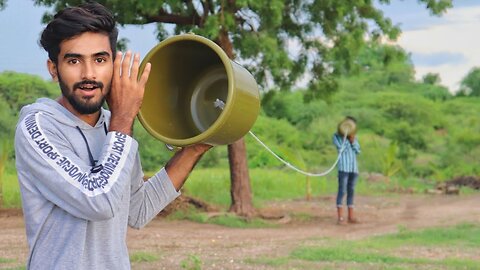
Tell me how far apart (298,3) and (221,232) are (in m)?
3.99

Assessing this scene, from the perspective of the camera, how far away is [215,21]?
36.7 ft

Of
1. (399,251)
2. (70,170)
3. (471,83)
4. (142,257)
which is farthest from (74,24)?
(471,83)

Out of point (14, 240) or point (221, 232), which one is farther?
point (221, 232)

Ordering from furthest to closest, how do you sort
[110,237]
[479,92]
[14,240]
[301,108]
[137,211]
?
[479,92], [301,108], [14,240], [137,211], [110,237]

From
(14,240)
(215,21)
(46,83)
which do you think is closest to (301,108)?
(46,83)

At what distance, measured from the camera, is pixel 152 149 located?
779 inches

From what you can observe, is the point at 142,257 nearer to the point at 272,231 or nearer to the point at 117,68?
the point at 272,231

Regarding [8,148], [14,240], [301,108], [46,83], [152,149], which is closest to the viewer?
[14,240]

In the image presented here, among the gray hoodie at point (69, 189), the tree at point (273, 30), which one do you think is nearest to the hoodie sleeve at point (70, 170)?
the gray hoodie at point (69, 189)

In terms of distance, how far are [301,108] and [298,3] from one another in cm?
1597

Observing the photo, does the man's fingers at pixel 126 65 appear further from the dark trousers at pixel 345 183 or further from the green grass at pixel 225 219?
the green grass at pixel 225 219

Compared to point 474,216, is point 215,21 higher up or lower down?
higher up

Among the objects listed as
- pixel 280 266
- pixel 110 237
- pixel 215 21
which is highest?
pixel 215 21

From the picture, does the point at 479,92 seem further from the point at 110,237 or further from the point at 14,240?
the point at 110,237
